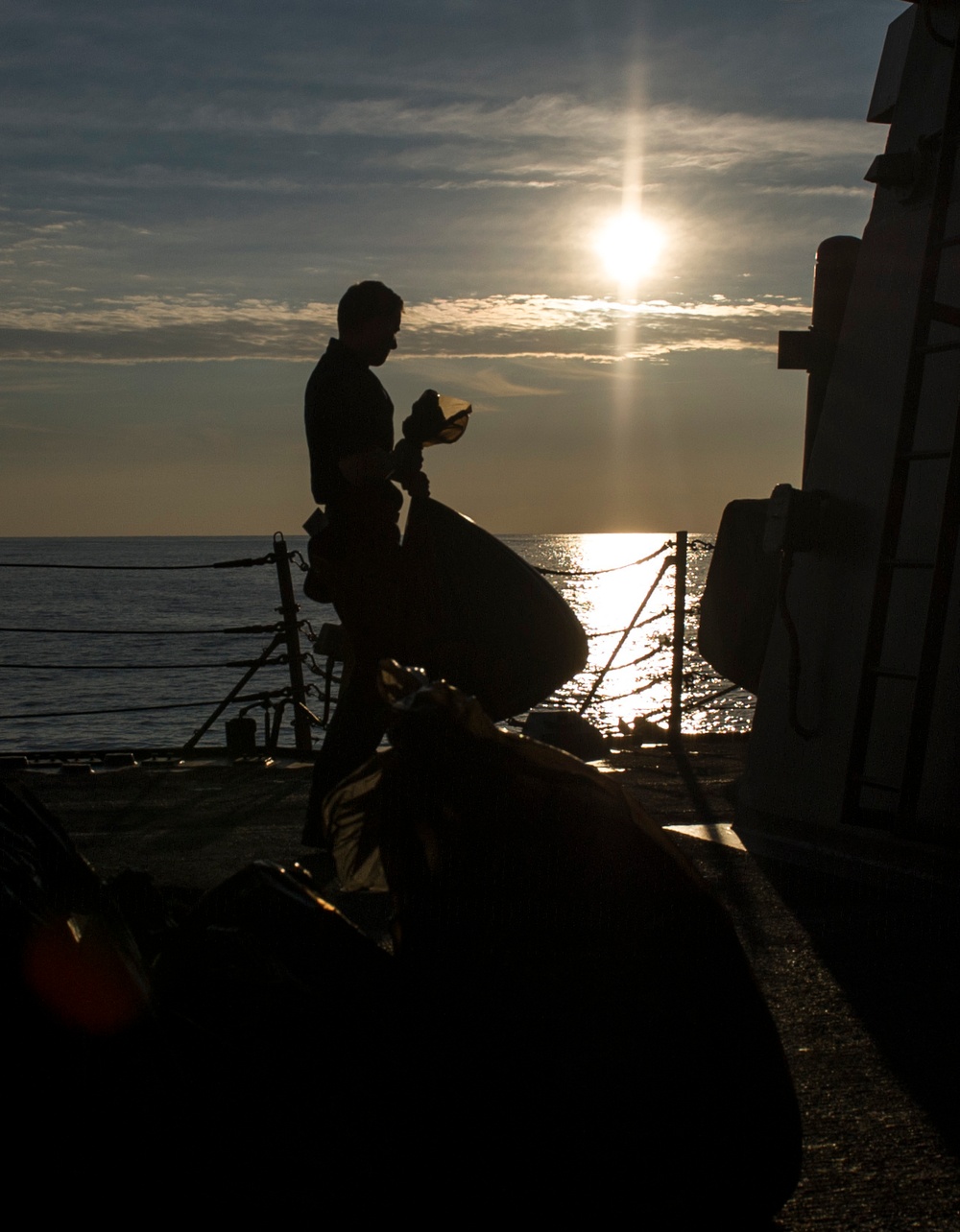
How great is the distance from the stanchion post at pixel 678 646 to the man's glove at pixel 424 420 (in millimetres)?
3705

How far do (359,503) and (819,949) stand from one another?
202 cm

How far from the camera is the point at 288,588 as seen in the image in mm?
7969

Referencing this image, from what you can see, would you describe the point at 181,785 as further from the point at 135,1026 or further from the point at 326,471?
the point at 135,1026

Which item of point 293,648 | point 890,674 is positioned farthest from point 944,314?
point 293,648

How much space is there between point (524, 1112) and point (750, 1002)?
0.39 m

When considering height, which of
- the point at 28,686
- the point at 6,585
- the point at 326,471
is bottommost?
the point at 6,585

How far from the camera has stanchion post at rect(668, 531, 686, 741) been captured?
316 inches

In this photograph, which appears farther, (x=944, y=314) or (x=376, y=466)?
(x=376, y=466)

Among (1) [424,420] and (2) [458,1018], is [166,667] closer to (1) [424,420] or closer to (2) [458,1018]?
(1) [424,420]

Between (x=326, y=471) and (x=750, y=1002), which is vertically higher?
(x=326, y=471)

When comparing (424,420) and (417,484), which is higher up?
(424,420)

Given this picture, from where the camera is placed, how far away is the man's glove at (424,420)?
439 cm

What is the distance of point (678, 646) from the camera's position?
331 inches

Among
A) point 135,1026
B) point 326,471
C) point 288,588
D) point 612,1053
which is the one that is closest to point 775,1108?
point 612,1053
